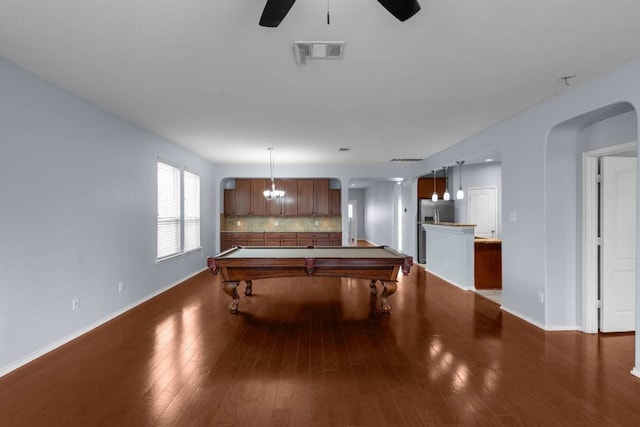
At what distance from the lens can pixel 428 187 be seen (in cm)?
863

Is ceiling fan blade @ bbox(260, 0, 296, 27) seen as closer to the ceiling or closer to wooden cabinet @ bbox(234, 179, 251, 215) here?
the ceiling

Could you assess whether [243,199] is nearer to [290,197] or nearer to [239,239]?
[239,239]

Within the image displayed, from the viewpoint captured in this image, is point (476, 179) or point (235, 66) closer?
point (235, 66)

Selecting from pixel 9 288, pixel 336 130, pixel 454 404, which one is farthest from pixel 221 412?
pixel 336 130

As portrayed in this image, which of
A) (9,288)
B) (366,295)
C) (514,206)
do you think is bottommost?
(366,295)

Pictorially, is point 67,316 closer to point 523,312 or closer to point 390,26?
point 390,26

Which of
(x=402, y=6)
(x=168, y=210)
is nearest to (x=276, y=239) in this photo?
(x=168, y=210)

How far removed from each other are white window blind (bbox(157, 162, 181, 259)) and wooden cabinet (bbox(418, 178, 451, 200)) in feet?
18.8

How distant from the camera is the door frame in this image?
143 inches

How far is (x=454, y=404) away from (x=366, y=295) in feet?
9.99

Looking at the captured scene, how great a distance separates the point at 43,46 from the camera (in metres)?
2.52

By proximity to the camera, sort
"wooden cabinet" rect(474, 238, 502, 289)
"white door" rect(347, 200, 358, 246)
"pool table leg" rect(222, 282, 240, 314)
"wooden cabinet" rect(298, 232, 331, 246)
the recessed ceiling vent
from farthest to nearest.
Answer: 1. "white door" rect(347, 200, 358, 246)
2. "wooden cabinet" rect(298, 232, 331, 246)
3. "wooden cabinet" rect(474, 238, 502, 289)
4. "pool table leg" rect(222, 282, 240, 314)
5. the recessed ceiling vent

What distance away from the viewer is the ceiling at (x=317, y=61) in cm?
209

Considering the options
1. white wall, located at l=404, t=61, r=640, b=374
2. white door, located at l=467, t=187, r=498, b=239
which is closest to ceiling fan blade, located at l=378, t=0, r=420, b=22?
white wall, located at l=404, t=61, r=640, b=374
